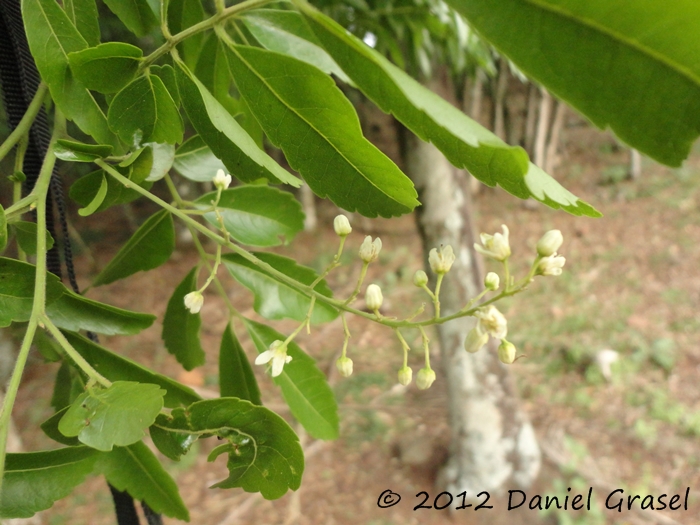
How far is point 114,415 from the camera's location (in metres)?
0.40

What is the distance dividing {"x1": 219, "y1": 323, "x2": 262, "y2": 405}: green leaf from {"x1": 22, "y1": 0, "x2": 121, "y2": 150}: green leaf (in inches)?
14.3

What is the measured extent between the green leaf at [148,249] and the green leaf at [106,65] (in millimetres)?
285

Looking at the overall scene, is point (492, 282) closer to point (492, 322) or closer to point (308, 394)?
point (492, 322)

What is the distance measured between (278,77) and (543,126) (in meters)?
5.20

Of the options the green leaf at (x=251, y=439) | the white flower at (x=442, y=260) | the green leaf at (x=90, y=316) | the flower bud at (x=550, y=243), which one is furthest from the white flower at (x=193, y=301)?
the flower bud at (x=550, y=243)

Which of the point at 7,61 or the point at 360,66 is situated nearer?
the point at 360,66

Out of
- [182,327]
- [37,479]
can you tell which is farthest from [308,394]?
[37,479]

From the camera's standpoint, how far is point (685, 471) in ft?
7.54

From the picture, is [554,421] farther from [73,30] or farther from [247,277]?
[73,30]

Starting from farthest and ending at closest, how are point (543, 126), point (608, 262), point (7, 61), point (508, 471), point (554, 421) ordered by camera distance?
point (543, 126) → point (608, 262) → point (554, 421) → point (508, 471) → point (7, 61)

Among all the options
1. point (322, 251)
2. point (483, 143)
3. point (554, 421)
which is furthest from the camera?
point (322, 251)

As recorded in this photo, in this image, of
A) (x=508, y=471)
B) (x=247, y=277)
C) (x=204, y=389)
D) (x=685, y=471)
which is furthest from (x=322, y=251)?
(x=247, y=277)

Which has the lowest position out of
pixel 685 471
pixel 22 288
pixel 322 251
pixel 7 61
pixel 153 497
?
pixel 322 251

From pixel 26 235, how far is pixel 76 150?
16cm
